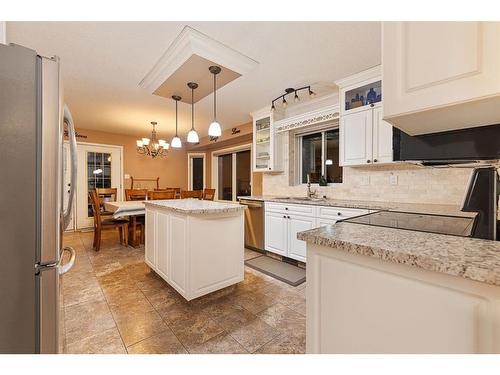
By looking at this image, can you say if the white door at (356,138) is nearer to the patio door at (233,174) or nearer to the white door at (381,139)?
the white door at (381,139)

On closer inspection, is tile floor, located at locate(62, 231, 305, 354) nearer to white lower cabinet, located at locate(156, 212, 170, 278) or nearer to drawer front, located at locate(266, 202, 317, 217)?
white lower cabinet, located at locate(156, 212, 170, 278)

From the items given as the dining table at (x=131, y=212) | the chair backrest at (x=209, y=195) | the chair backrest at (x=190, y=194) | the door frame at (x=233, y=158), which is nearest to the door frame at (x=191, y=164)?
the door frame at (x=233, y=158)

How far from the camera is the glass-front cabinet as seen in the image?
387cm

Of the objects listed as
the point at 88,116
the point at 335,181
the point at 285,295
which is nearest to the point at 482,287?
the point at 285,295

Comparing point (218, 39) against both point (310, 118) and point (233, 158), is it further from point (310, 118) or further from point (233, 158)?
point (233, 158)

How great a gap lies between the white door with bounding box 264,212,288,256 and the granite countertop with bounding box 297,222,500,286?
217cm

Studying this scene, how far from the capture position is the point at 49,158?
0.91 metres

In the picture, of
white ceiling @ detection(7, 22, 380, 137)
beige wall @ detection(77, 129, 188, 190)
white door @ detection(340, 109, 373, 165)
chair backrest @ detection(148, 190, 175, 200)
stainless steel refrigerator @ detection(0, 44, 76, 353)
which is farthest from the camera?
beige wall @ detection(77, 129, 188, 190)

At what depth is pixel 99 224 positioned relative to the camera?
3729mm

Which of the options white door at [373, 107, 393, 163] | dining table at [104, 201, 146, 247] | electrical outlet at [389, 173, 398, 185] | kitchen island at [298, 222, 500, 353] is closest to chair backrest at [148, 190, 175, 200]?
dining table at [104, 201, 146, 247]

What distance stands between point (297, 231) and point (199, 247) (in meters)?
1.42

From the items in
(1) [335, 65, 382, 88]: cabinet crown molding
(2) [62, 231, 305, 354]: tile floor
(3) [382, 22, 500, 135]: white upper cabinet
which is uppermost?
(1) [335, 65, 382, 88]: cabinet crown molding

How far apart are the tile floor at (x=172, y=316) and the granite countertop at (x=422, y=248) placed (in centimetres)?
106
